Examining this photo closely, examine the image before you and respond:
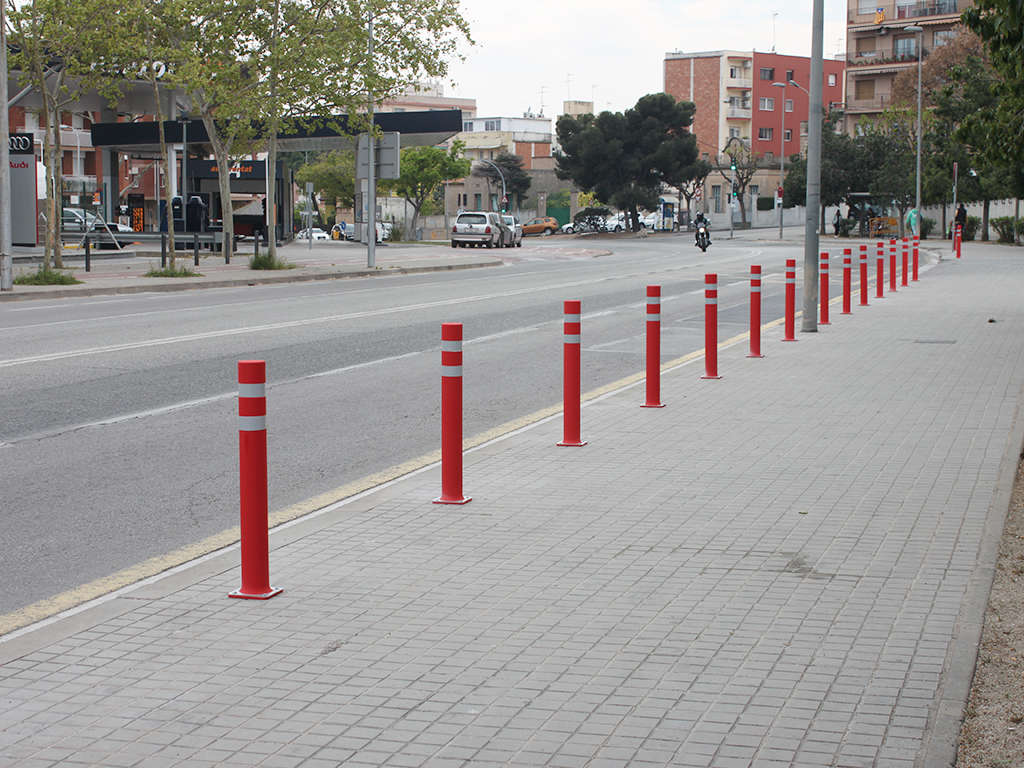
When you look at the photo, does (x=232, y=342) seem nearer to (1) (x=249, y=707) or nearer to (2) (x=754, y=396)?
(2) (x=754, y=396)

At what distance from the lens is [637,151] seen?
8206 centimetres

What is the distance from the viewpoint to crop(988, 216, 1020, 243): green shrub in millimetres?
54438

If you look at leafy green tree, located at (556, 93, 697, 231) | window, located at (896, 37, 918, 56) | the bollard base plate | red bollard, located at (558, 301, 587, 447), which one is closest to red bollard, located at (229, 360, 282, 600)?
the bollard base plate

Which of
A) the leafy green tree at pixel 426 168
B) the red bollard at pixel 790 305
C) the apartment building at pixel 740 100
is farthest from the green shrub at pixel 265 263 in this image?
the apartment building at pixel 740 100

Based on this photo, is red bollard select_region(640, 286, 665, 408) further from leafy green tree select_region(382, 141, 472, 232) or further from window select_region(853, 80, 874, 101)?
window select_region(853, 80, 874, 101)

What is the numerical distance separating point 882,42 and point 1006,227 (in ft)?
137

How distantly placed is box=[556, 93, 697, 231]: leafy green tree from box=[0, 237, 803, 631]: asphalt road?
5875 cm

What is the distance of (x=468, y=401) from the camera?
10883 mm

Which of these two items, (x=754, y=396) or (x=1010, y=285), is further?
(x=1010, y=285)

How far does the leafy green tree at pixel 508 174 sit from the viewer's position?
112 meters


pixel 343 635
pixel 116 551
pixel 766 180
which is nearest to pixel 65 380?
pixel 116 551

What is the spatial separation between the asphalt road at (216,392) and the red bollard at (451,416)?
1.19ft

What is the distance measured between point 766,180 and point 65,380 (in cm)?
10285

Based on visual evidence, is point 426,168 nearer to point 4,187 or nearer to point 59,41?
point 59,41
